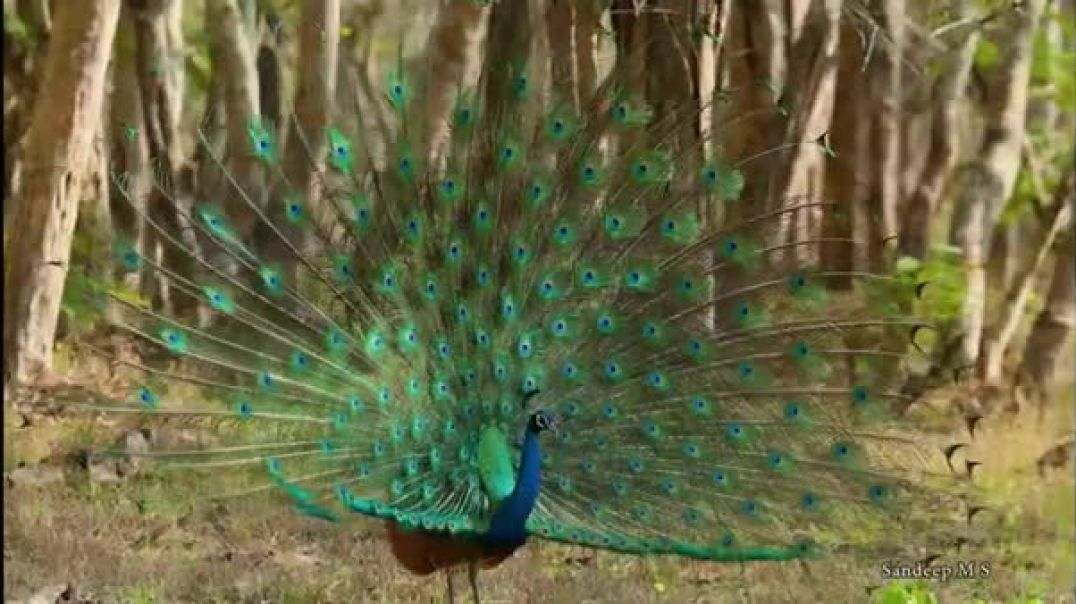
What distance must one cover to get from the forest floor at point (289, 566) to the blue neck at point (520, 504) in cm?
46

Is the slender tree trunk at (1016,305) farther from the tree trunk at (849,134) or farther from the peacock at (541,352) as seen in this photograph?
the peacock at (541,352)

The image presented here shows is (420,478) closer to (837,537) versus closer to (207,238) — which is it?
(207,238)

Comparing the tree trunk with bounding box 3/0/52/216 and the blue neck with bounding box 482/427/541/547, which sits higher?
the tree trunk with bounding box 3/0/52/216

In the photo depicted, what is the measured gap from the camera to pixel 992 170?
7.04 m

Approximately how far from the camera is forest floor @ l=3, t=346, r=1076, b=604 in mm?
4312

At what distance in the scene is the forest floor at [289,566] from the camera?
4312mm

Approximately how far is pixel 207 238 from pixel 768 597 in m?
1.99

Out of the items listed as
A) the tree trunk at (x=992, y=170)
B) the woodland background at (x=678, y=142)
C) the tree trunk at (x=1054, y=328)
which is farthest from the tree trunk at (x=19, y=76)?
the tree trunk at (x=1054, y=328)

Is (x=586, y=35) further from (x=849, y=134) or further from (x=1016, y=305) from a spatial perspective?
(x=1016, y=305)

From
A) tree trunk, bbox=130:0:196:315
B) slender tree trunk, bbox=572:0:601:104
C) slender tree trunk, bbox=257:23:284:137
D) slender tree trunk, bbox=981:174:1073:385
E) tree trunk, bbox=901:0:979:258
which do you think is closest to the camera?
slender tree trunk, bbox=572:0:601:104

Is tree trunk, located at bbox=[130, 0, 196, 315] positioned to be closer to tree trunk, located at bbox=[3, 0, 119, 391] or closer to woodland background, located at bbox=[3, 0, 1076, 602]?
woodland background, located at bbox=[3, 0, 1076, 602]

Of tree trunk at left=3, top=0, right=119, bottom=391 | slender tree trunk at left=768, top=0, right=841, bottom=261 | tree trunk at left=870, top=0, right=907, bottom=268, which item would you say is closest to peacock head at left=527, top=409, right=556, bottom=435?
slender tree trunk at left=768, top=0, right=841, bottom=261

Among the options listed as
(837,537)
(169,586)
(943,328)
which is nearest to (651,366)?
(837,537)

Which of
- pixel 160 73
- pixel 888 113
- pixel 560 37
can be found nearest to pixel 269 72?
pixel 160 73
